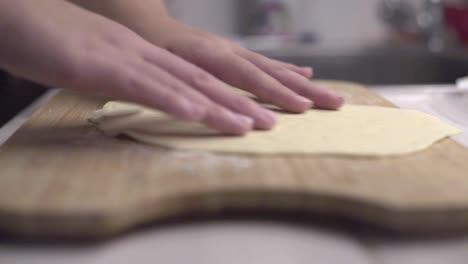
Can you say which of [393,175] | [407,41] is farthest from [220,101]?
[407,41]

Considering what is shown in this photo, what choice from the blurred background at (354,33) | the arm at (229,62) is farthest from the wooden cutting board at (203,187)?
the blurred background at (354,33)

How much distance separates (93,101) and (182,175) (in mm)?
377

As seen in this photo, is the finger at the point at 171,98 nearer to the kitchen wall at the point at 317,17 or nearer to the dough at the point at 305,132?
the dough at the point at 305,132

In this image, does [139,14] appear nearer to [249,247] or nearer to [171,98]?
[171,98]

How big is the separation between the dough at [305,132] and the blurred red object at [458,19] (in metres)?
1.18

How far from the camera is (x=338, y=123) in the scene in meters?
0.66

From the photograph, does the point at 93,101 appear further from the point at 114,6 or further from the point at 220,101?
the point at 220,101

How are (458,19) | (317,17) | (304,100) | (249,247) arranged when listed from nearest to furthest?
(249,247), (304,100), (458,19), (317,17)

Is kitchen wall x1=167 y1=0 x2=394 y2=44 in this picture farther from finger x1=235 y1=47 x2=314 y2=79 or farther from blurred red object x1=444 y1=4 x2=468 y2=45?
finger x1=235 y1=47 x2=314 y2=79

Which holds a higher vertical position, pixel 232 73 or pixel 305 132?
pixel 232 73

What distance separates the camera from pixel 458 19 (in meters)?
1.75

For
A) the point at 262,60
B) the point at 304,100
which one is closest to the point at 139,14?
the point at 262,60

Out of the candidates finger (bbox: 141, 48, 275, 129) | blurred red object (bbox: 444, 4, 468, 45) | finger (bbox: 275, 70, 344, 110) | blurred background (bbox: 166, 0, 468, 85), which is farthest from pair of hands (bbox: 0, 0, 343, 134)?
blurred red object (bbox: 444, 4, 468, 45)

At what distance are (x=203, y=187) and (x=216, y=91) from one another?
166 millimetres
